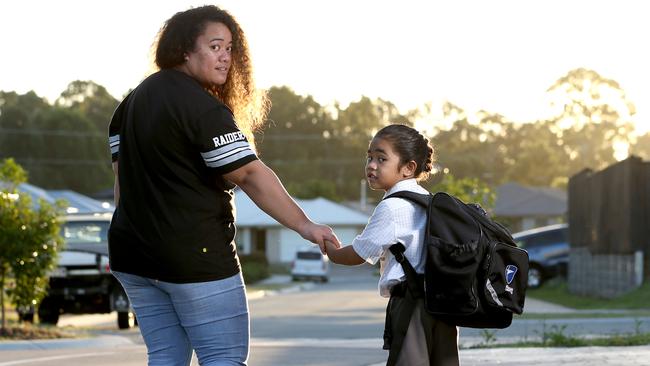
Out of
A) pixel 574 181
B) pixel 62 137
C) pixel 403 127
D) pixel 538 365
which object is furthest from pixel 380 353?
pixel 62 137

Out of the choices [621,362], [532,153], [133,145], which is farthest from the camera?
[532,153]

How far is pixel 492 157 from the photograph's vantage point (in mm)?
109250

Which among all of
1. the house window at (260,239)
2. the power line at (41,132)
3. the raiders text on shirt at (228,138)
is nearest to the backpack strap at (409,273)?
the raiders text on shirt at (228,138)

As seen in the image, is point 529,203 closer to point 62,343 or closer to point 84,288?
point 84,288

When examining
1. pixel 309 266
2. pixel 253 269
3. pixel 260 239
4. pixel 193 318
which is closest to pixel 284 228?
pixel 260 239

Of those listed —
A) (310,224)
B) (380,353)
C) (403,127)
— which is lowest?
(380,353)

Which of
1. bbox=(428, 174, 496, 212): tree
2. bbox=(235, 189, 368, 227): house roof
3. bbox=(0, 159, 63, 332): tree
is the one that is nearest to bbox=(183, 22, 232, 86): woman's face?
bbox=(0, 159, 63, 332): tree

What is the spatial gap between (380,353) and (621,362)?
9.74ft

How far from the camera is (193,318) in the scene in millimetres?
5043

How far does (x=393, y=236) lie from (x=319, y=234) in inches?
16.0

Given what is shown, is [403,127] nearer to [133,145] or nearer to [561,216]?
[133,145]

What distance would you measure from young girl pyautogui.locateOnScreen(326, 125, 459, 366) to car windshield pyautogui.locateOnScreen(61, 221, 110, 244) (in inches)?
594

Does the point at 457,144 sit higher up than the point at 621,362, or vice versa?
the point at 457,144

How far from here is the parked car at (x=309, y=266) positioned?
5728cm
